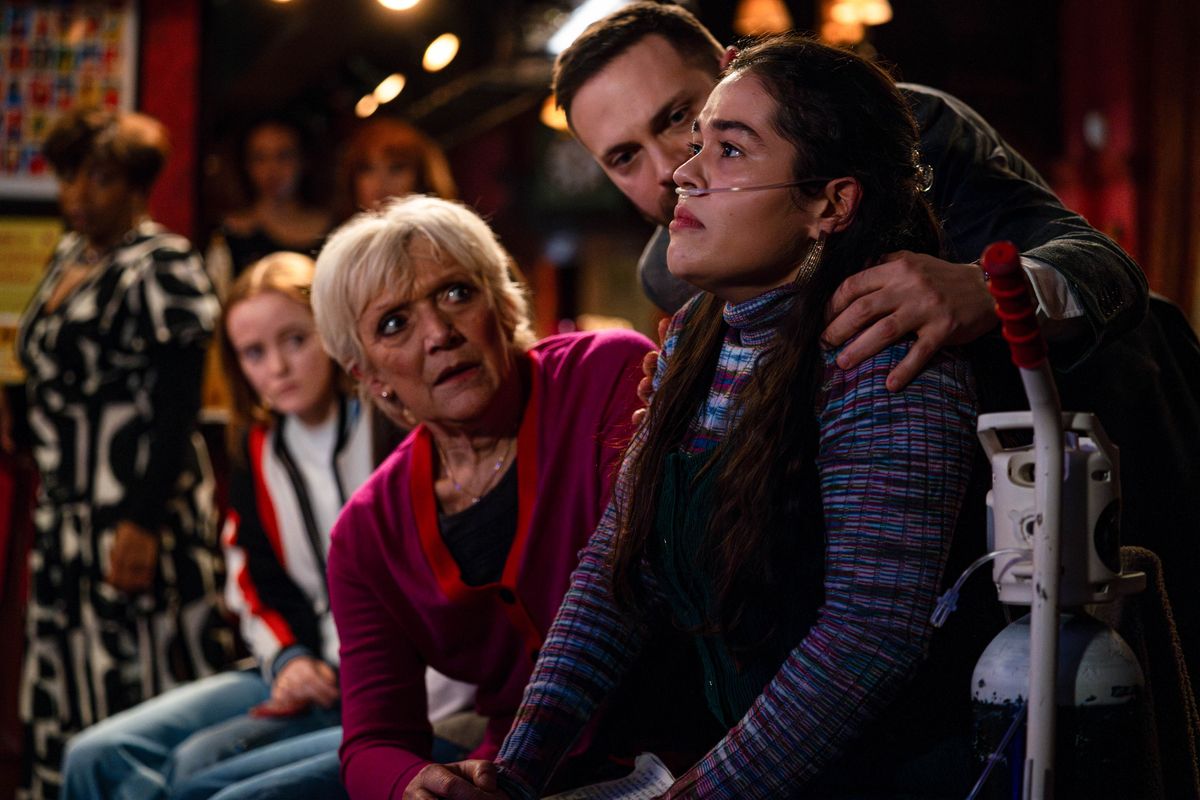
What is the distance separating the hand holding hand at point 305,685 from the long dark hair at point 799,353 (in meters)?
1.25

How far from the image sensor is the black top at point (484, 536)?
1.98 metres

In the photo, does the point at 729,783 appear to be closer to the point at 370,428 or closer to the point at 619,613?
the point at 619,613

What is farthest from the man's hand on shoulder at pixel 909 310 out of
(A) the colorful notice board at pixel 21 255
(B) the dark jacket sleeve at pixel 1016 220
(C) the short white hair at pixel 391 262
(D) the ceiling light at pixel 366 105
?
(D) the ceiling light at pixel 366 105

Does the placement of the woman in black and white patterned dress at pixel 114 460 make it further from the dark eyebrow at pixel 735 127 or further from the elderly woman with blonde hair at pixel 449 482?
the dark eyebrow at pixel 735 127

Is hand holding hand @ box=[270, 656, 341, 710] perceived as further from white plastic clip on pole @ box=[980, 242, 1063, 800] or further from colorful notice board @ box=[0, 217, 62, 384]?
colorful notice board @ box=[0, 217, 62, 384]

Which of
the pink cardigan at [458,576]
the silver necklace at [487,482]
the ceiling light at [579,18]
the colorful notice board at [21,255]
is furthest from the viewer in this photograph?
the ceiling light at [579,18]

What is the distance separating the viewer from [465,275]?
6.81 ft

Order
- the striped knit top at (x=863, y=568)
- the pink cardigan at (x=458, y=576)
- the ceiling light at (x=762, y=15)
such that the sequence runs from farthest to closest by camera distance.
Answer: the ceiling light at (x=762, y=15)
the pink cardigan at (x=458, y=576)
the striped knit top at (x=863, y=568)

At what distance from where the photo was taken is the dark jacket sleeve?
5.16 feet

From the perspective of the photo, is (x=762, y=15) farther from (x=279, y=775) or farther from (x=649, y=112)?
(x=279, y=775)

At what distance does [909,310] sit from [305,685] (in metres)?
1.64

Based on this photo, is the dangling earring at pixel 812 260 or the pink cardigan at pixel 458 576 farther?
the pink cardigan at pixel 458 576

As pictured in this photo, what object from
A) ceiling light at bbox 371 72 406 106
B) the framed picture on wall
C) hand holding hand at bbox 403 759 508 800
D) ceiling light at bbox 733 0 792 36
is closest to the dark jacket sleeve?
hand holding hand at bbox 403 759 508 800

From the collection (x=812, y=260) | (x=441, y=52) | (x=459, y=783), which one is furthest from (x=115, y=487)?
(x=812, y=260)
